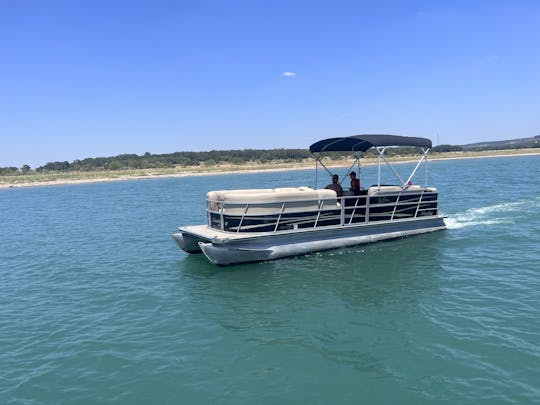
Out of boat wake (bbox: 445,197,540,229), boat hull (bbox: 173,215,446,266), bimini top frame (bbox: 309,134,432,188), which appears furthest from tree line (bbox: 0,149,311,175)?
boat hull (bbox: 173,215,446,266)

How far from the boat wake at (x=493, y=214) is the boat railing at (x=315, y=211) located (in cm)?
380

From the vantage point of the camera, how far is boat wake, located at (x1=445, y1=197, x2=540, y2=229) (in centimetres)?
2109

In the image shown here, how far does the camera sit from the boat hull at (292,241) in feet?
46.4

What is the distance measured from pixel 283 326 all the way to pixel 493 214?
18.7 meters

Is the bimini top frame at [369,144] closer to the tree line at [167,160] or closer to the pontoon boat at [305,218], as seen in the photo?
the pontoon boat at [305,218]

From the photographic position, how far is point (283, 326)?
9.52m

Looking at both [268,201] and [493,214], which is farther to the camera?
[493,214]

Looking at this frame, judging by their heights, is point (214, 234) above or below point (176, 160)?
below

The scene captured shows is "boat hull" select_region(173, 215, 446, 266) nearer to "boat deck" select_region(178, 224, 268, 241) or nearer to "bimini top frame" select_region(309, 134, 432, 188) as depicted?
"boat deck" select_region(178, 224, 268, 241)

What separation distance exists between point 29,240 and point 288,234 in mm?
16023

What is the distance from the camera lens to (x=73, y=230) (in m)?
25.8

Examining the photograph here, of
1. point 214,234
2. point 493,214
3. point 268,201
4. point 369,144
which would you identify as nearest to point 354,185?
point 369,144

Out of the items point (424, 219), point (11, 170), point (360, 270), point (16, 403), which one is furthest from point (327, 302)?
point (11, 170)

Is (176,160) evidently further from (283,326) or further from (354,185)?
(283,326)
